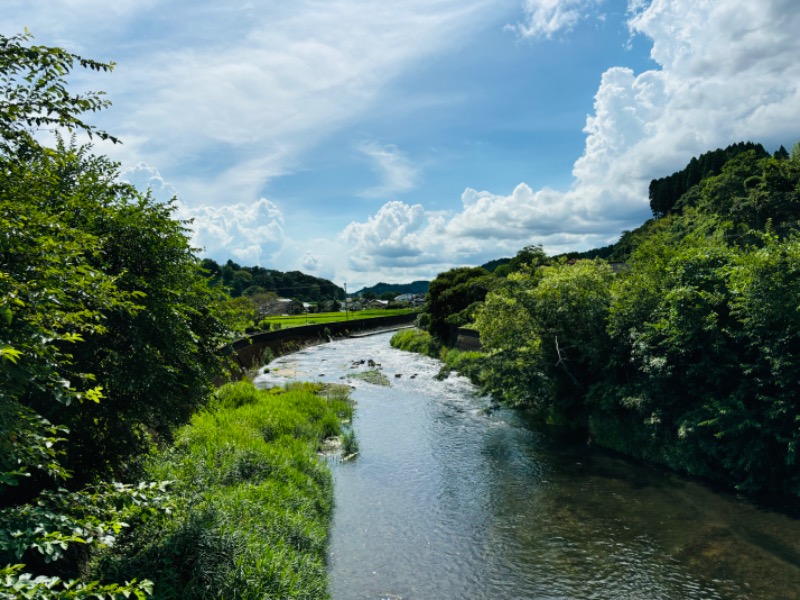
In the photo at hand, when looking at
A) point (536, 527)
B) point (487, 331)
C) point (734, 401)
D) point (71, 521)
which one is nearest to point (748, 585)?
point (536, 527)

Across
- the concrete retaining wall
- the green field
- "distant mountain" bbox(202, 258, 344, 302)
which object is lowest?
the concrete retaining wall

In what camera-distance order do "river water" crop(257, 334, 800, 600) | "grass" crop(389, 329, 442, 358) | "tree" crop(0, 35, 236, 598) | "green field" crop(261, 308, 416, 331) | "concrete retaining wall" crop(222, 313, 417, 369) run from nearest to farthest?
"tree" crop(0, 35, 236, 598), "river water" crop(257, 334, 800, 600), "concrete retaining wall" crop(222, 313, 417, 369), "grass" crop(389, 329, 442, 358), "green field" crop(261, 308, 416, 331)

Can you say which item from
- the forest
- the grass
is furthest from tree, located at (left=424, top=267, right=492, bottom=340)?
the forest

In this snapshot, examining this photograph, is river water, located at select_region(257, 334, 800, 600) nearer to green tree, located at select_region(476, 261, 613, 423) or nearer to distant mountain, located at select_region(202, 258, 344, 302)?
green tree, located at select_region(476, 261, 613, 423)

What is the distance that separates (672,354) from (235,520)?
47.4 feet

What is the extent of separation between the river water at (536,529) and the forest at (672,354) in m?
1.40

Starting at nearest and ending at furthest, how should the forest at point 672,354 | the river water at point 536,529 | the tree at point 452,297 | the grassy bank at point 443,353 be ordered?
the river water at point 536,529 < the forest at point 672,354 < the grassy bank at point 443,353 < the tree at point 452,297

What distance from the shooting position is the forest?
14453 mm

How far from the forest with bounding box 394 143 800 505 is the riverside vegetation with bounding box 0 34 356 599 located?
472 inches

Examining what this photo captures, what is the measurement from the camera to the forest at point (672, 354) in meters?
14.5

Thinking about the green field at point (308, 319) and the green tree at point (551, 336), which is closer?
the green tree at point (551, 336)

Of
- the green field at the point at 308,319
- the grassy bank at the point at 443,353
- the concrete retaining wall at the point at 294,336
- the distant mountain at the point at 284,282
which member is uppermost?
the distant mountain at the point at 284,282

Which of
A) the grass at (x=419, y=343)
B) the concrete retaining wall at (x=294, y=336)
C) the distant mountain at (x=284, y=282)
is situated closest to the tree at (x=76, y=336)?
the concrete retaining wall at (x=294, y=336)

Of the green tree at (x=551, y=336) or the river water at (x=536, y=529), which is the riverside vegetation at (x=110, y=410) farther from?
the green tree at (x=551, y=336)
